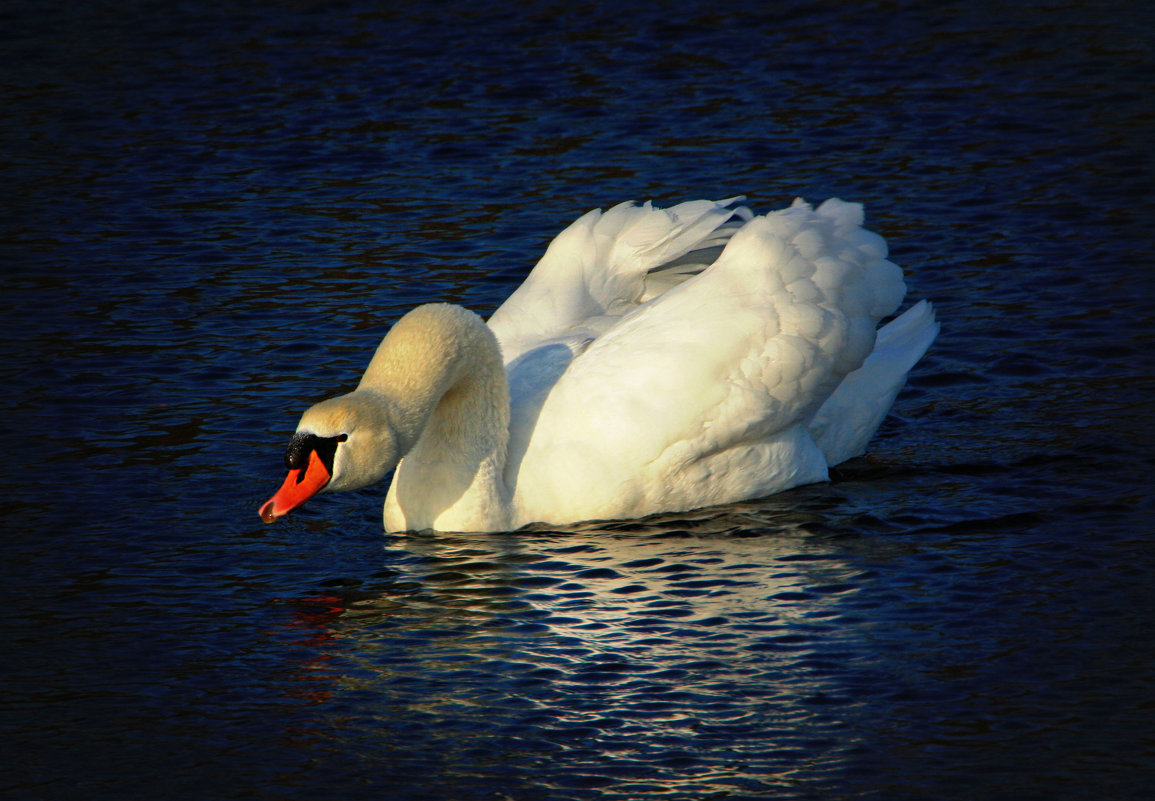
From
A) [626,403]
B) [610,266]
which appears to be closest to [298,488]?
[626,403]

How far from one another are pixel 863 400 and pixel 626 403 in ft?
5.63

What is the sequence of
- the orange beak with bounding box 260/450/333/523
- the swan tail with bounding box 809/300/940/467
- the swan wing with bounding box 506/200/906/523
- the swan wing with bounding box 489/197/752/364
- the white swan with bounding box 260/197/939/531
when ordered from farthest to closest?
the swan wing with bounding box 489/197/752/364 → the swan tail with bounding box 809/300/940/467 → the swan wing with bounding box 506/200/906/523 → the white swan with bounding box 260/197/939/531 → the orange beak with bounding box 260/450/333/523

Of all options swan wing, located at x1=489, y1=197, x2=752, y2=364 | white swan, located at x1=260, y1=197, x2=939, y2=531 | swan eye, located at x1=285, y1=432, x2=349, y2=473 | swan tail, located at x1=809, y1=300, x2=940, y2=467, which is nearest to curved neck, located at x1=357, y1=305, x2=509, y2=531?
white swan, located at x1=260, y1=197, x2=939, y2=531

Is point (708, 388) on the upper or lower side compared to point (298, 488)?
upper

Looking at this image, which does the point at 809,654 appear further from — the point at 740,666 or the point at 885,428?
the point at 885,428

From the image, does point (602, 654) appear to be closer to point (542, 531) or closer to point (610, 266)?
point (542, 531)

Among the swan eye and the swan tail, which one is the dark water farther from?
the swan eye

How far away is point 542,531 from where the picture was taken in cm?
870

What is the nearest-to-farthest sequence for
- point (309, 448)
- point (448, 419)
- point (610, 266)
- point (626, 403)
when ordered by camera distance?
point (309, 448), point (626, 403), point (448, 419), point (610, 266)

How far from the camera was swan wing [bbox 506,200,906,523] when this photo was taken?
8.52 meters

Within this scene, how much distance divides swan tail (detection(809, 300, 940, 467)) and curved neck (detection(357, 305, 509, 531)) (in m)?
1.84

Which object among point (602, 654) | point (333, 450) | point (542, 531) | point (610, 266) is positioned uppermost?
point (610, 266)

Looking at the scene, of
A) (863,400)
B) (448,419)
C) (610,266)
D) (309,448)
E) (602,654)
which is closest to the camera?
(602,654)

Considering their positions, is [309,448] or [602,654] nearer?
[602,654]
